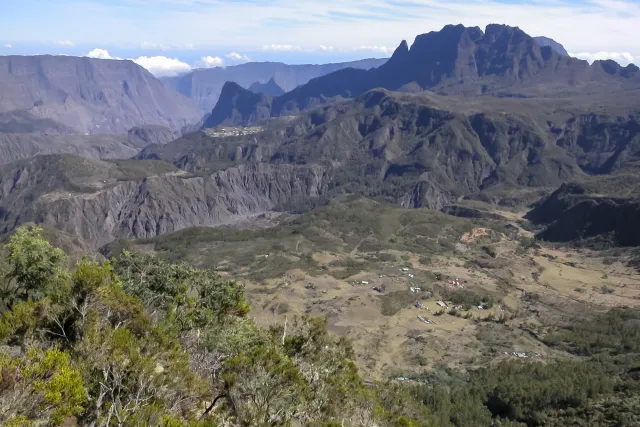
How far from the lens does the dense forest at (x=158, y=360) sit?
1675cm

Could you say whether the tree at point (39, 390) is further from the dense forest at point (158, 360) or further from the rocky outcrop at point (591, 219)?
the rocky outcrop at point (591, 219)

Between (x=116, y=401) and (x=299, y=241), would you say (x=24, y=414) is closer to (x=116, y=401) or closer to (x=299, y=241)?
(x=116, y=401)

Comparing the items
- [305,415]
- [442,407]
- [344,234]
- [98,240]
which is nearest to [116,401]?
[305,415]

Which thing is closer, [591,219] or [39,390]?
[39,390]

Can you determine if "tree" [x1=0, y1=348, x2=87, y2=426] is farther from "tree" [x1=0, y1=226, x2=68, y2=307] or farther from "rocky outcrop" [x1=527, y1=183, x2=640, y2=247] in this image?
"rocky outcrop" [x1=527, y1=183, x2=640, y2=247]

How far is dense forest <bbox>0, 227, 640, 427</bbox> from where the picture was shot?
16750 millimetres

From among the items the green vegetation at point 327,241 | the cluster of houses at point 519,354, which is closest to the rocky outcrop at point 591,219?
the green vegetation at point 327,241

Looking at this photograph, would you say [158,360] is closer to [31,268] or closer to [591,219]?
[31,268]

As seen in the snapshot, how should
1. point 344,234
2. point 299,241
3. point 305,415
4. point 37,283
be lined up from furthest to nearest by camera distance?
point 344,234, point 299,241, point 37,283, point 305,415

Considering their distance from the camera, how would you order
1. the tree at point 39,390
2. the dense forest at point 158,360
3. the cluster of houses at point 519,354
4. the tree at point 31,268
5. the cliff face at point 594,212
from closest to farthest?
the tree at point 39,390, the dense forest at point 158,360, the tree at point 31,268, the cluster of houses at point 519,354, the cliff face at point 594,212

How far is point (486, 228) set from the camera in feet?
545

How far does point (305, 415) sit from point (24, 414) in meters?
12.0

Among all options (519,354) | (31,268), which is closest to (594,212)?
(519,354)

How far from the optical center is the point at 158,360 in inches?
843
